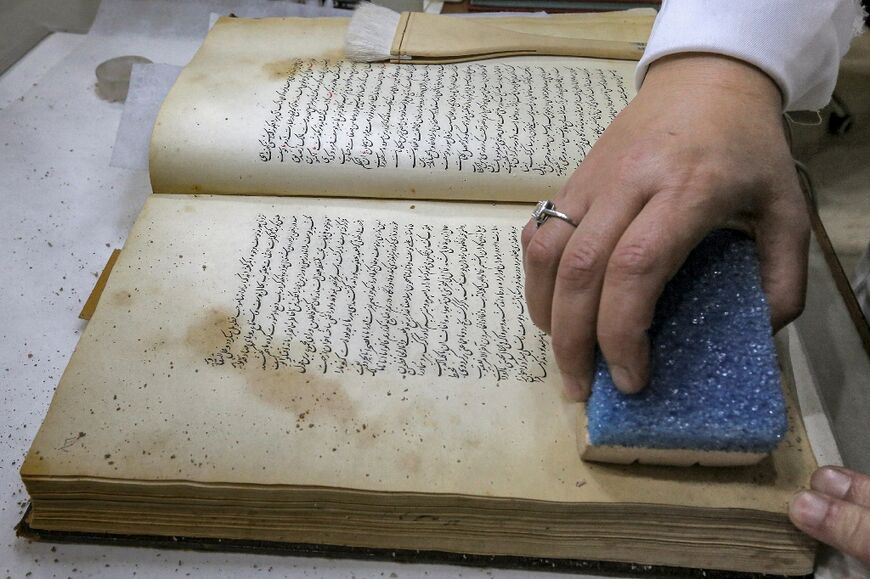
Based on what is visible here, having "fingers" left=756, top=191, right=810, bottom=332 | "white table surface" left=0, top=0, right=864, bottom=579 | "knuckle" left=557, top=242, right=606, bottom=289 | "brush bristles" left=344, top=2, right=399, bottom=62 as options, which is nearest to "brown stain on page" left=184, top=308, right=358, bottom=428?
"white table surface" left=0, top=0, right=864, bottom=579

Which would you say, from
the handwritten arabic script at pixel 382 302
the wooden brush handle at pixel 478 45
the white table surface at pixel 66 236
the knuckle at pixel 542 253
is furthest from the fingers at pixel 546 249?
the wooden brush handle at pixel 478 45

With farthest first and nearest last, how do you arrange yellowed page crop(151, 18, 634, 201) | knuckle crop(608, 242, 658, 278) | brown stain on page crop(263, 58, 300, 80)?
1. brown stain on page crop(263, 58, 300, 80)
2. yellowed page crop(151, 18, 634, 201)
3. knuckle crop(608, 242, 658, 278)

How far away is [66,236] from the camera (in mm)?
917

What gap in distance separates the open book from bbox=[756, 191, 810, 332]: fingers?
11cm

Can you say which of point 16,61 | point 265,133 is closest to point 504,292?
point 265,133

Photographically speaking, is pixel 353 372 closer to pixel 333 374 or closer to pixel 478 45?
pixel 333 374

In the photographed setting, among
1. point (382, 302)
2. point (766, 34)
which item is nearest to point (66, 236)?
point (382, 302)

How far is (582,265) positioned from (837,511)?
0.29m

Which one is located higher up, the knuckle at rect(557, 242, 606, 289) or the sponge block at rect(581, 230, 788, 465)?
the knuckle at rect(557, 242, 606, 289)

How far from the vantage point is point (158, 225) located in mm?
810

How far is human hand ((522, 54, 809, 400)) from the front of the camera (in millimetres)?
530

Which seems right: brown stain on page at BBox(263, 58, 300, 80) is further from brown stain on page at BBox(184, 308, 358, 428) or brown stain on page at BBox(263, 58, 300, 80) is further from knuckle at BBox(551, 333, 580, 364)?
knuckle at BBox(551, 333, 580, 364)

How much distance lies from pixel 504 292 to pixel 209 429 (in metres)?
0.33

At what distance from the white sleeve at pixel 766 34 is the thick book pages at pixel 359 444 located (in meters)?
0.30
